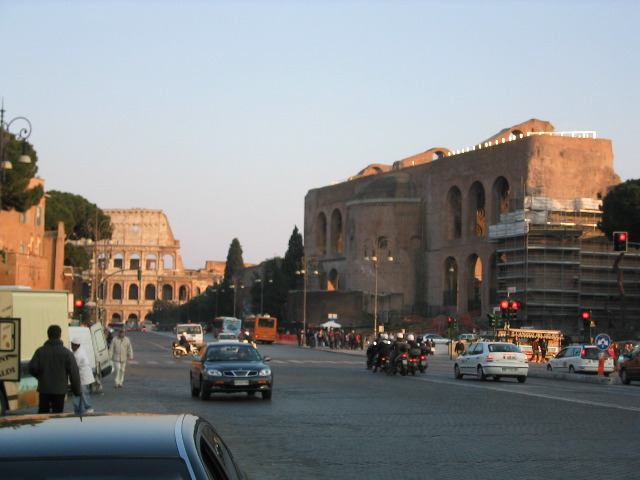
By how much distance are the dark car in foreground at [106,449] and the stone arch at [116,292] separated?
161172mm

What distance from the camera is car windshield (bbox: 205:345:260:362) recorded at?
22.1m

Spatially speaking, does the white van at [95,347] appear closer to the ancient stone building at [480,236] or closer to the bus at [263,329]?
the ancient stone building at [480,236]

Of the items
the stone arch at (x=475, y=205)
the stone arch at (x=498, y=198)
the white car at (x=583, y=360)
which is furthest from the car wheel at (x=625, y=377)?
the stone arch at (x=475, y=205)

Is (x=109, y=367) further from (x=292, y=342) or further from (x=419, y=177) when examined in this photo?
(x=419, y=177)

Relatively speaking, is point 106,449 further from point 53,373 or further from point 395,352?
point 395,352

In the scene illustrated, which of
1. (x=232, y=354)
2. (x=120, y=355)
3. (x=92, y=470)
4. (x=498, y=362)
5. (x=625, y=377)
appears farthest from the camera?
(x=625, y=377)

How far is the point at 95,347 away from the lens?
24.7m

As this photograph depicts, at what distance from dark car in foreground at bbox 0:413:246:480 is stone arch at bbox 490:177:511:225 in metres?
76.4

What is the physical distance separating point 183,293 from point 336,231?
6448 centimetres

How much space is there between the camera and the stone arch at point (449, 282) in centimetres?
8775

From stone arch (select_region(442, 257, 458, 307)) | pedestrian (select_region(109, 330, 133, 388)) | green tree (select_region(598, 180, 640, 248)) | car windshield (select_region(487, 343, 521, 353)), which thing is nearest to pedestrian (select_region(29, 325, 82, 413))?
pedestrian (select_region(109, 330, 133, 388))

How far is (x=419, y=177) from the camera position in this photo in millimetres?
93250

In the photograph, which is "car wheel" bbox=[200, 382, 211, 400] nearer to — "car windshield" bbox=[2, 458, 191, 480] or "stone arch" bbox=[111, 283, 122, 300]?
"car windshield" bbox=[2, 458, 191, 480]

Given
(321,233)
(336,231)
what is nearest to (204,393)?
(336,231)
